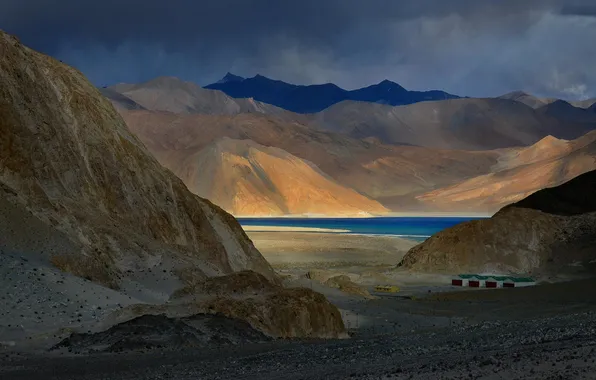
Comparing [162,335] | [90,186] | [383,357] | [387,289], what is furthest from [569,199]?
[383,357]

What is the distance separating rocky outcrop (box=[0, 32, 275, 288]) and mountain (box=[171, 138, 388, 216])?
140234mm

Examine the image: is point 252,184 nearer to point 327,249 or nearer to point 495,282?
point 327,249

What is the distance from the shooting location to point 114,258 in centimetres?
3022

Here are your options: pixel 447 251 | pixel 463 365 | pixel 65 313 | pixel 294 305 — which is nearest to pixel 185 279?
pixel 294 305

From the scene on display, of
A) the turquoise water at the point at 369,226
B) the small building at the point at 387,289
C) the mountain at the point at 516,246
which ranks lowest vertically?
the small building at the point at 387,289

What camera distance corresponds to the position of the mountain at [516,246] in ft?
191

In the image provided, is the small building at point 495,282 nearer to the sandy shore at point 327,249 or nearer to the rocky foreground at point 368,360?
the sandy shore at point 327,249

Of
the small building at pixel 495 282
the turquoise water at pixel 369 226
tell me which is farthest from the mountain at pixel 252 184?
the small building at pixel 495 282

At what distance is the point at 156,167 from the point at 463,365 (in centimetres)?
3077

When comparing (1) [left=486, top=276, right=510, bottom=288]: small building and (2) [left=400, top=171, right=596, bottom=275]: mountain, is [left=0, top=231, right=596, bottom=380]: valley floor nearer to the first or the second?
(1) [left=486, top=276, right=510, bottom=288]: small building

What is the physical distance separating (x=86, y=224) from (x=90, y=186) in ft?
14.5

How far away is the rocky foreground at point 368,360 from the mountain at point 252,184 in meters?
163

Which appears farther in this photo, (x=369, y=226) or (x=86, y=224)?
(x=369, y=226)

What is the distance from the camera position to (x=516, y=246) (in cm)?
6031
